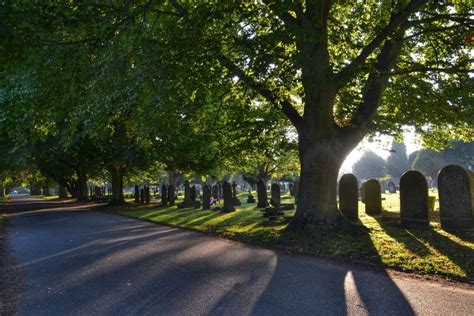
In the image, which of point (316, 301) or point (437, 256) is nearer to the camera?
point (316, 301)

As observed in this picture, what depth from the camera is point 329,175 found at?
10.5 m

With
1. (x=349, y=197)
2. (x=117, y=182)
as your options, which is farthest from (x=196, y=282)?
(x=117, y=182)

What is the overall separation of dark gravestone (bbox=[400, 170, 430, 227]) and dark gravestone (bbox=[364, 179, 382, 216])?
3.59 metres

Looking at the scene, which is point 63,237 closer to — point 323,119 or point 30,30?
point 30,30

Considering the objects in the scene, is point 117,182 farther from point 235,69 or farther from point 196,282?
point 196,282

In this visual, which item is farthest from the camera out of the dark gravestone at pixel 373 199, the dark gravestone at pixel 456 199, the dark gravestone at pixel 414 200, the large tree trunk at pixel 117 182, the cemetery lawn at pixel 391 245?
the large tree trunk at pixel 117 182

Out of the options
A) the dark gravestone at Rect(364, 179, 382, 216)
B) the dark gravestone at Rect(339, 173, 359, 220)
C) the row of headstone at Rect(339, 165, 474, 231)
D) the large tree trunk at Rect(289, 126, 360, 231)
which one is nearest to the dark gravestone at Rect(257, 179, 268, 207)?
the dark gravestone at Rect(364, 179, 382, 216)

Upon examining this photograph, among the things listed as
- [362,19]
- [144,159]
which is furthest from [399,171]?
[362,19]

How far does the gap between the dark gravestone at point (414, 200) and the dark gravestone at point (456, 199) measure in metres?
0.50

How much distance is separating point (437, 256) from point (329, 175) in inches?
140

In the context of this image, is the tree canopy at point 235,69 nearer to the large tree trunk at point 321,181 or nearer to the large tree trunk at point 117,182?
the large tree trunk at point 321,181

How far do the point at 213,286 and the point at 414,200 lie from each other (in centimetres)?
740

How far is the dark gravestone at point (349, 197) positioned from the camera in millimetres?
13734

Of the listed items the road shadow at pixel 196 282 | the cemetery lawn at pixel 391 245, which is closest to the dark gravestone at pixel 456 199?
the cemetery lawn at pixel 391 245
